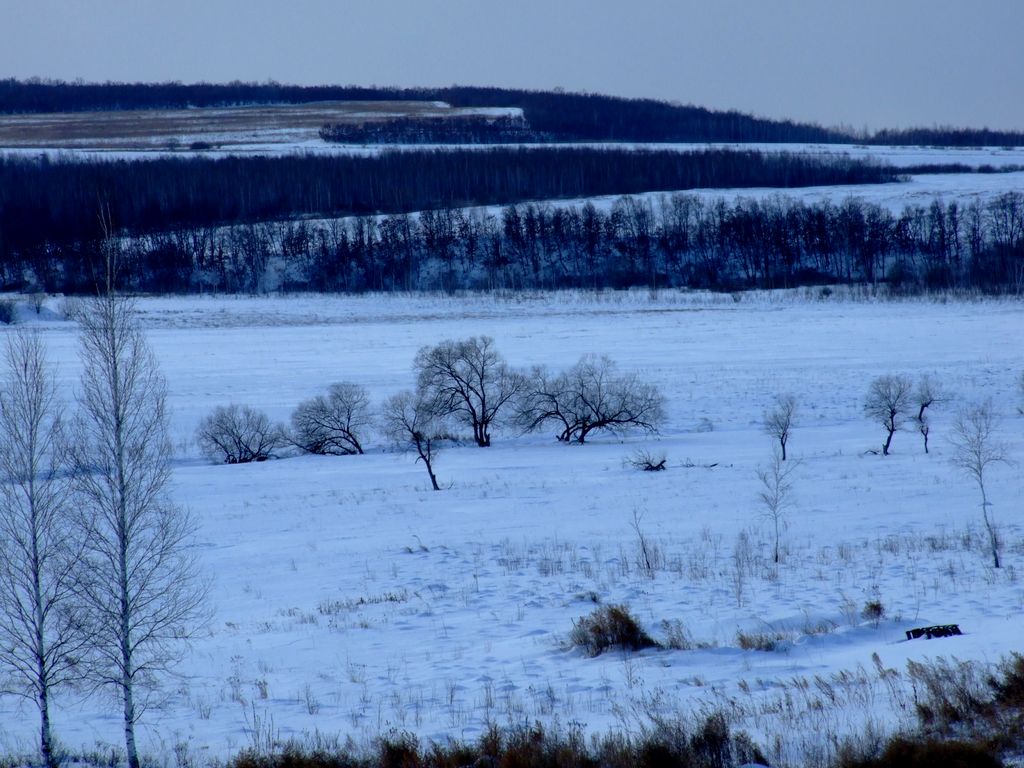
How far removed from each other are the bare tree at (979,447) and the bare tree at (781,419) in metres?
5.07

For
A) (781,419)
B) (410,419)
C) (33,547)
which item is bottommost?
Result: (410,419)

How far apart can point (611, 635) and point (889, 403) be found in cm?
2320

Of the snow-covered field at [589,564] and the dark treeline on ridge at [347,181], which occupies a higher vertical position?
the dark treeline on ridge at [347,181]

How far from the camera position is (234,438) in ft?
108

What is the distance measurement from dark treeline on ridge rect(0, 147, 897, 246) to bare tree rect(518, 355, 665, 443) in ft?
246

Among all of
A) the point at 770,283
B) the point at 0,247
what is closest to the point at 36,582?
the point at 770,283

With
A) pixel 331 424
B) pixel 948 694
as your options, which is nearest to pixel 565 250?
pixel 331 424

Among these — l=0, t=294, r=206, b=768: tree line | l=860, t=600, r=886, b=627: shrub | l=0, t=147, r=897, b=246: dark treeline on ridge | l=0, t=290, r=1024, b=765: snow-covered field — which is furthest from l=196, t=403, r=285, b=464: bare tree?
l=0, t=147, r=897, b=246: dark treeline on ridge

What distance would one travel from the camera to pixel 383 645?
12625 millimetres

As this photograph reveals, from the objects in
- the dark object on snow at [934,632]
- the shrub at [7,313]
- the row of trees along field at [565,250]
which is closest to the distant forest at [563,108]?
the row of trees along field at [565,250]

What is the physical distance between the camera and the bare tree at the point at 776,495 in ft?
63.0

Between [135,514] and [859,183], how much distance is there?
4800 inches

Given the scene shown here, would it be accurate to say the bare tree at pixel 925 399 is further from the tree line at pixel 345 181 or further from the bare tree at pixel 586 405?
the tree line at pixel 345 181

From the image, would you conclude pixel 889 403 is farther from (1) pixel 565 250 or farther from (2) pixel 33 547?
(1) pixel 565 250
